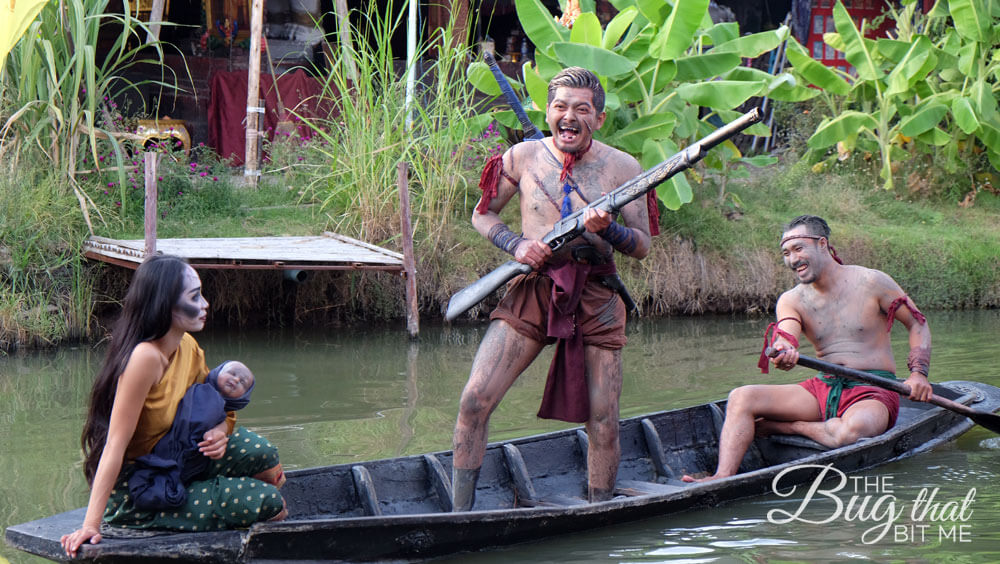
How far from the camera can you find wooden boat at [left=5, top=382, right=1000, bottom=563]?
3475 mm

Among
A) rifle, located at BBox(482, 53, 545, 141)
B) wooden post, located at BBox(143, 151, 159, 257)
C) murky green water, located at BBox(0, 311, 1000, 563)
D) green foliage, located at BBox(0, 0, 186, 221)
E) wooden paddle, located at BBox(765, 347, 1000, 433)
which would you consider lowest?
murky green water, located at BBox(0, 311, 1000, 563)

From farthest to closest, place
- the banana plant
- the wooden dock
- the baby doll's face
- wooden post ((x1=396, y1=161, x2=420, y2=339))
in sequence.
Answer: the banana plant → wooden post ((x1=396, y1=161, x2=420, y2=339)) → the wooden dock → the baby doll's face

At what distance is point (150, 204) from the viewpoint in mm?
7742

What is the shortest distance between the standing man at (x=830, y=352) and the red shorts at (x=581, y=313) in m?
1.13

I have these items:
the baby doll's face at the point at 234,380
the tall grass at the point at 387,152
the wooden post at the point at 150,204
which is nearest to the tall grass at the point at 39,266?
the wooden post at the point at 150,204

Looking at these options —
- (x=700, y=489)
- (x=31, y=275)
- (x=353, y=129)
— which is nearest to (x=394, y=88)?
(x=353, y=129)

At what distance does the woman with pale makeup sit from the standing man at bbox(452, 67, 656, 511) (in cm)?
97

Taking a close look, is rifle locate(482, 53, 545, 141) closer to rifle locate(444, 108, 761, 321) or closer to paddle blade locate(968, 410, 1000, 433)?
rifle locate(444, 108, 761, 321)

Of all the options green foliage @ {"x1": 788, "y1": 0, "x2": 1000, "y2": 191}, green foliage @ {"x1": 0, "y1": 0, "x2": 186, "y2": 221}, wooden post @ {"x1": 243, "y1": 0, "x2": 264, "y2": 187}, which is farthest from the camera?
green foliage @ {"x1": 788, "y1": 0, "x2": 1000, "y2": 191}

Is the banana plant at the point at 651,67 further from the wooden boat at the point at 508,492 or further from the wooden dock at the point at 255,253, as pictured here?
the wooden boat at the point at 508,492

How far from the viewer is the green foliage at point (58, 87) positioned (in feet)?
27.2

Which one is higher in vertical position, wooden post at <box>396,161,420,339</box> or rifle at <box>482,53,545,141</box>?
rifle at <box>482,53,545,141</box>

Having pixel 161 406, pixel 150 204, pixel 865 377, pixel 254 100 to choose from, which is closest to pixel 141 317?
pixel 161 406

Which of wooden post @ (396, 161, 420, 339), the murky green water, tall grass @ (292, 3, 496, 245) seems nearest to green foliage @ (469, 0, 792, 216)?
tall grass @ (292, 3, 496, 245)
